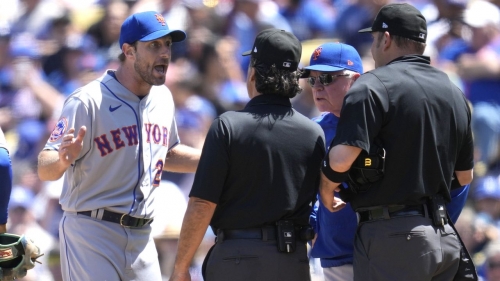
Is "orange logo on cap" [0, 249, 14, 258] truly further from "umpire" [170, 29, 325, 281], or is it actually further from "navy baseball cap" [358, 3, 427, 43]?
"navy baseball cap" [358, 3, 427, 43]

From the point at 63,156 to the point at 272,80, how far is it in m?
1.16

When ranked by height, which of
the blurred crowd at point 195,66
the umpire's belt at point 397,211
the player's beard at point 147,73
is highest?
the player's beard at point 147,73

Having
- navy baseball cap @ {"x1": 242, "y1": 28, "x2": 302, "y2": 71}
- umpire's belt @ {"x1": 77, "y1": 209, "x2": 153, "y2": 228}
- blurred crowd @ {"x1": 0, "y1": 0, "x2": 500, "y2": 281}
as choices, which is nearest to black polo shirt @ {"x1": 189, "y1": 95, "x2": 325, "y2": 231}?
navy baseball cap @ {"x1": 242, "y1": 28, "x2": 302, "y2": 71}

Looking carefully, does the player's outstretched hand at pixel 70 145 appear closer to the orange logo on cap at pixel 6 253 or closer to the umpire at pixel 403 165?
the orange logo on cap at pixel 6 253

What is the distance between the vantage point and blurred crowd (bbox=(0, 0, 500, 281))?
707 centimetres

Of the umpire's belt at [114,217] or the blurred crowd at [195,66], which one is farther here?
the blurred crowd at [195,66]

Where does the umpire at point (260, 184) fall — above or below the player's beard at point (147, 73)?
below

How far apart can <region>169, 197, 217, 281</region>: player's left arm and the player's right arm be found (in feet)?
2.53

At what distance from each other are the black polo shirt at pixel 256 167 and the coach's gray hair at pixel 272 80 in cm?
4

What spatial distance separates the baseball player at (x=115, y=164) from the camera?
425cm

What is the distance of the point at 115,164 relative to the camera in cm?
432

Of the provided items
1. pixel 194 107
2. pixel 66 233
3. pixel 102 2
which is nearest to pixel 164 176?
pixel 194 107

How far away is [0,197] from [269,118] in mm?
1498

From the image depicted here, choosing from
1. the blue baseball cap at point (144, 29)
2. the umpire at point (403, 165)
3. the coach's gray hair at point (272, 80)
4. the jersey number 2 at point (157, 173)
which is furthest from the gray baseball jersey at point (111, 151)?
the umpire at point (403, 165)
